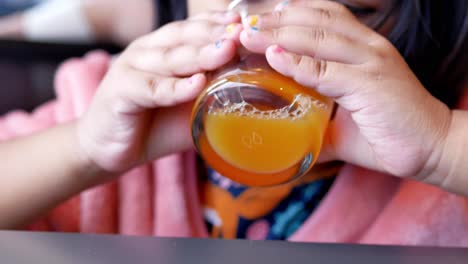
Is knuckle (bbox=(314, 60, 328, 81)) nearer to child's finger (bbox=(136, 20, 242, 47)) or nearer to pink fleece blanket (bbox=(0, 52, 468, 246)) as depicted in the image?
child's finger (bbox=(136, 20, 242, 47))

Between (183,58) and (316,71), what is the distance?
0.13 meters

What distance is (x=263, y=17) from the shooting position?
0.48 metres

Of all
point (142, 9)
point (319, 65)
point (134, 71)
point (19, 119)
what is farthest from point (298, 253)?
point (142, 9)

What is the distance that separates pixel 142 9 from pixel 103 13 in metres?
0.07

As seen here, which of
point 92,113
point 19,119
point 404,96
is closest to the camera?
point 404,96

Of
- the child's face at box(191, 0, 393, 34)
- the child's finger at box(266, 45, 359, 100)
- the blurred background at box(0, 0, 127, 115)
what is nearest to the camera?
the child's finger at box(266, 45, 359, 100)

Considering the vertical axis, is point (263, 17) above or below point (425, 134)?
above

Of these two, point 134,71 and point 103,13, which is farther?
point 103,13

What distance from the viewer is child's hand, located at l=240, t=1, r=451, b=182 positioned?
17.6 inches

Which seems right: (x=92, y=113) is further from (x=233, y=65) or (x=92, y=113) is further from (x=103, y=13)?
(x=103, y=13)

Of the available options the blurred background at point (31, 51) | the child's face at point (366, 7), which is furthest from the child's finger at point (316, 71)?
the blurred background at point (31, 51)

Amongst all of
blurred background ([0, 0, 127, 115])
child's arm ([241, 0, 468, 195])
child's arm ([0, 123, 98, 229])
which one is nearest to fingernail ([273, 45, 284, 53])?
child's arm ([241, 0, 468, 195])

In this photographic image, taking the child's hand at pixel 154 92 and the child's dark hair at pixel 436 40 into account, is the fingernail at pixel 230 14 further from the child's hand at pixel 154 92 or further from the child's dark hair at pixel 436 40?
the child's dark hair at pixel 436 40

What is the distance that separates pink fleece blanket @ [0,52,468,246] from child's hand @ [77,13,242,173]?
134mm
